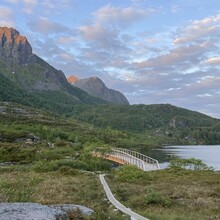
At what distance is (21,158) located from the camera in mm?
82188

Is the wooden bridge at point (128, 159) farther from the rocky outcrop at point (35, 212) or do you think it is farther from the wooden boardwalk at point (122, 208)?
the rocky outcrop at point (35, 212)

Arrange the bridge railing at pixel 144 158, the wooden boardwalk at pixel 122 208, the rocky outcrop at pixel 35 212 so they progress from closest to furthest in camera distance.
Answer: the rocky outcrop at pixel 35 212, the wooden boardwalk at pixel 122 208, the bridge railing at pixel 144 158

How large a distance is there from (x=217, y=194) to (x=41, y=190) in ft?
46.1

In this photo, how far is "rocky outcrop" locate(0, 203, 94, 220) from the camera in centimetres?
1192

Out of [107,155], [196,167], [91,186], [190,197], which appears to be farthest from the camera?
[107,155]

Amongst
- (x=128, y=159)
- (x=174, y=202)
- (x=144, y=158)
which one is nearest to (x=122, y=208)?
(x=174, y=202)

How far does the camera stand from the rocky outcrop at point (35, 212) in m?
11.9

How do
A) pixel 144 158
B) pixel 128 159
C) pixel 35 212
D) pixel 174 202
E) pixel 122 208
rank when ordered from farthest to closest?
pixel 144 158, pixel 128 159, pixel 174 202, pixel 122 208, pixel 35 212

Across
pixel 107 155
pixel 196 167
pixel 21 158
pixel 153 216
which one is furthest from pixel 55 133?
pixel 153 216

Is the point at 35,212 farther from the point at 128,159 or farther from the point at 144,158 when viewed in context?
the point at 144,158

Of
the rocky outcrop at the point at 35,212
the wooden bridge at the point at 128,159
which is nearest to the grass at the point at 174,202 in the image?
the rocky outcrop at the point at 35,212

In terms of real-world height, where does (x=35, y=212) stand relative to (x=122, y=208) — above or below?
above

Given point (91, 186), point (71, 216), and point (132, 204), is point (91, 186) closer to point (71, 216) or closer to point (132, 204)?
point (132, 204)

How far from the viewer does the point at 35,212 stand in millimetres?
12477
